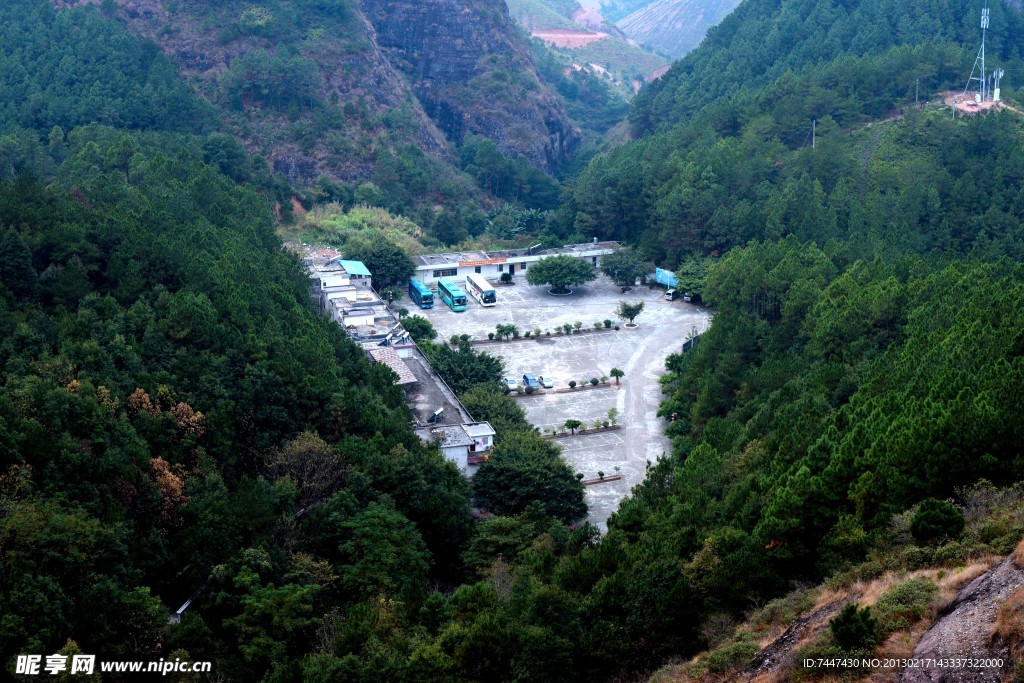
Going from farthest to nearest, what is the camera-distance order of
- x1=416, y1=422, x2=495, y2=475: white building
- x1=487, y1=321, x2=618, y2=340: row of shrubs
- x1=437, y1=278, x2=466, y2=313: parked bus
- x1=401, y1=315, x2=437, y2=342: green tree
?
1. x1=437, y1=278, x2=466, y2=313: parked bus
2. x1=487, y1=321, x2=618, y2=340: row of shrubs
3. x1=401, y1=315, x2=437, y2=342: green tree
4. x1=416, y1=422, x2=495, y2=475: white building

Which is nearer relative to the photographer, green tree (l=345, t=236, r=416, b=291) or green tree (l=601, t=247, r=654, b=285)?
green tree (l=345, t=236, r=416, b=291)

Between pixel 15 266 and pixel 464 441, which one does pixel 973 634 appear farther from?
pixel 15 266

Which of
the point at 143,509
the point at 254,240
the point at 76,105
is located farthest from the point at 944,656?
the point at 76,105

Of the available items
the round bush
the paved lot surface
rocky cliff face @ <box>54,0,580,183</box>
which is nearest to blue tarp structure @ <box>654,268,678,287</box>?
the paved lot surface

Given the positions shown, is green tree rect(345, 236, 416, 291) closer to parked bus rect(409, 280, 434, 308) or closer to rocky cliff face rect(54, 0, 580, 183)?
parked bus rect(409, 280, 434, 308)

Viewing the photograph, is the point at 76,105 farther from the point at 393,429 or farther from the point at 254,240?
the point at 393,429

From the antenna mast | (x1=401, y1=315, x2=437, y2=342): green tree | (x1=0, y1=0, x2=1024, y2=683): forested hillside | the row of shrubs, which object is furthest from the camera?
the antenna mast

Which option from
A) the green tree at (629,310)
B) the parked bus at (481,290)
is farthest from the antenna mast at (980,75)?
the parked bus at (481,290)
